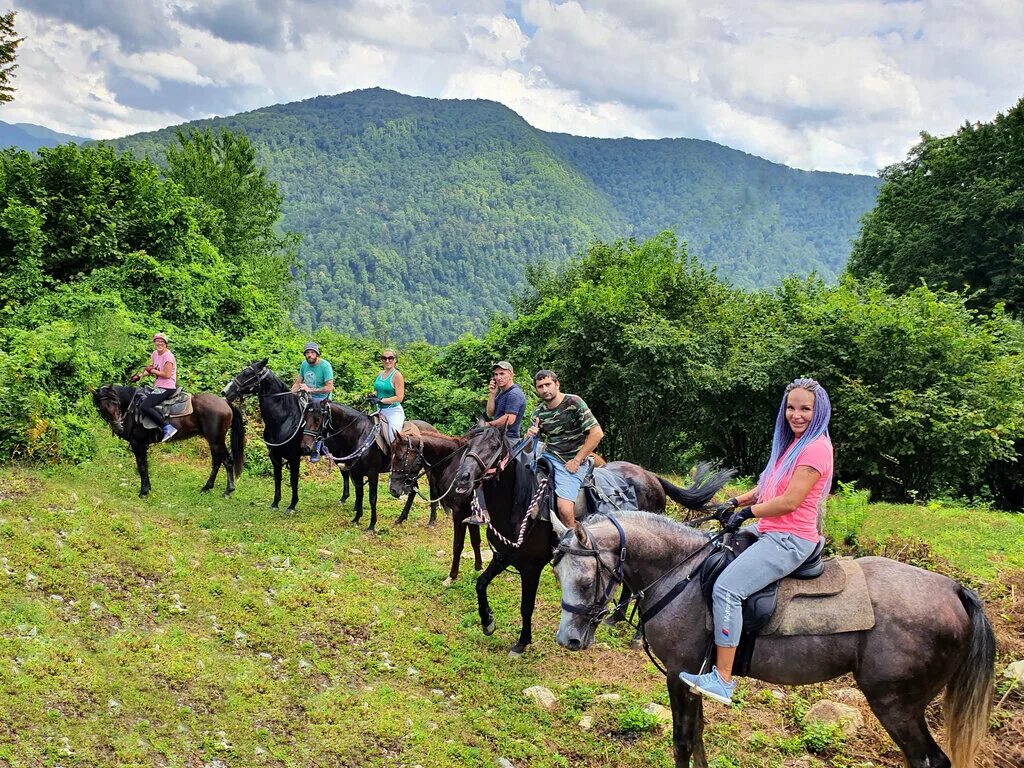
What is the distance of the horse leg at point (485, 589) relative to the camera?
7.46 metres

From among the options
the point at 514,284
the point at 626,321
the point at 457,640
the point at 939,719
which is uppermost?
the point at 514,284

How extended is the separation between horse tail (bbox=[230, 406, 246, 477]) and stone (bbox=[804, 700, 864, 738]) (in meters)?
10.8

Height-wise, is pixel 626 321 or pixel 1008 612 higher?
pixel 626 321

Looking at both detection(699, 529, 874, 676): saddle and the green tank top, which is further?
the green tank top

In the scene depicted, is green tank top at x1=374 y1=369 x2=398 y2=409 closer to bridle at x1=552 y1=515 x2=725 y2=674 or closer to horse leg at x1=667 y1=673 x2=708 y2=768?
bridle at x1=552 y1=515 x2=725 y2=674

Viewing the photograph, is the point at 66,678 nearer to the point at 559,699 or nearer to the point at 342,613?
the point at 342,613

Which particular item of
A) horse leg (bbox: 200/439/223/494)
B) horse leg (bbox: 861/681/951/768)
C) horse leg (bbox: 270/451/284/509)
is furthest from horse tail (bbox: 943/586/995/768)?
horse leg (bbox: 200/439/223/494)

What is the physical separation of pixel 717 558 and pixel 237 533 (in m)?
8.06

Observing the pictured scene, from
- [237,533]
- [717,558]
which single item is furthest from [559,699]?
[237,533]

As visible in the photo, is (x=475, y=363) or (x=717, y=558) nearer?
(x=717, y=558)

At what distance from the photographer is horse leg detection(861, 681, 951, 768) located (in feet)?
13.9

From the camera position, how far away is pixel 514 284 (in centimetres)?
14075

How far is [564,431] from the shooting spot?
24.2ft

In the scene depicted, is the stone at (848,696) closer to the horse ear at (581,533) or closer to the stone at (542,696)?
the stone at (542,696)
